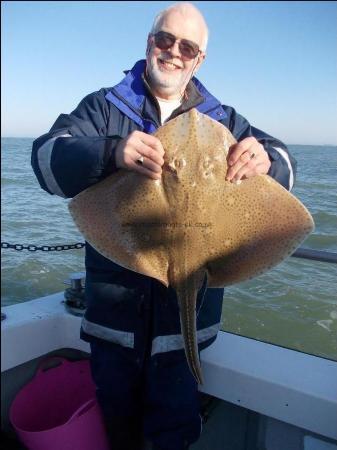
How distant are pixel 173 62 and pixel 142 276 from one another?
4.06 ft

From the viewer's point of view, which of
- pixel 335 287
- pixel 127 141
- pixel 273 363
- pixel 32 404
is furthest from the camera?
pixel 335 287

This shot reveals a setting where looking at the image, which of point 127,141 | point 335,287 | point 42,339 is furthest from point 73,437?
point 335,287

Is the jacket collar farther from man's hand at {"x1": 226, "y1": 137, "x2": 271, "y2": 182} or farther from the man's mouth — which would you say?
man's hand at {"x1": 226, "y1": 137, "x2": 271, "y2": 182}

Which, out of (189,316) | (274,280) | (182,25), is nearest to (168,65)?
(182,25)

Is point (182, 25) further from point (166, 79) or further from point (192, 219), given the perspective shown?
point (192, 219)

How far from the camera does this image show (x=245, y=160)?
181 cm

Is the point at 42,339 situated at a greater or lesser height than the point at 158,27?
lesser

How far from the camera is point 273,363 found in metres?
2.76

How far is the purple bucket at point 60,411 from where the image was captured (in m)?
2.71

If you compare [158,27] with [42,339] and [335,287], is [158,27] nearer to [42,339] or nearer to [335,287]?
[42,339]

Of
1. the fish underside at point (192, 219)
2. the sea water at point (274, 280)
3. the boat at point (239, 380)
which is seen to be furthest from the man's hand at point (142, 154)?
the sea water at point (274, 280)

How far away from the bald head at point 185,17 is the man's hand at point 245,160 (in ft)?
2.39

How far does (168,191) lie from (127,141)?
0.30 m

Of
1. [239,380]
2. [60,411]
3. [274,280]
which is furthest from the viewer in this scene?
[274,280]
